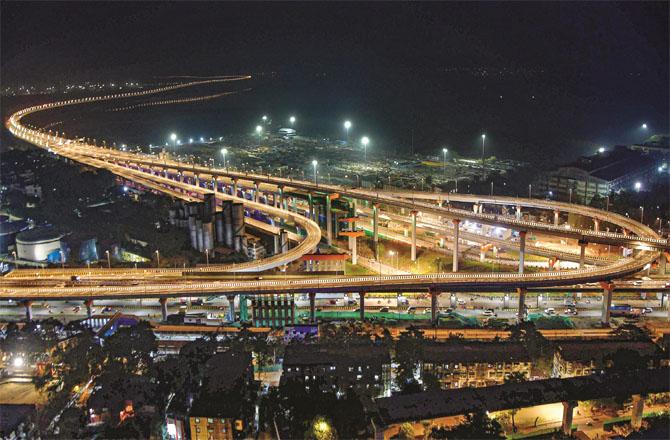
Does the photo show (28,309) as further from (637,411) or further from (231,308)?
(637,411)

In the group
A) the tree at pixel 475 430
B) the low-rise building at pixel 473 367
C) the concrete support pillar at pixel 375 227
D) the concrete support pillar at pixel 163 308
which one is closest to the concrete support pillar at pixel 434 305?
the low-rise building at pixel 473 367

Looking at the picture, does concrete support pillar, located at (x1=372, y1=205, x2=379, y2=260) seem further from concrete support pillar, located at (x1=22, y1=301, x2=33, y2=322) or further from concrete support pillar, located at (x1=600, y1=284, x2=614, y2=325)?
concrete support pillar, located at (x1=22, y1=301, x2=33, y2=322)

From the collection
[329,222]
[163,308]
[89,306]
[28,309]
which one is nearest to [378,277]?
[163,308]

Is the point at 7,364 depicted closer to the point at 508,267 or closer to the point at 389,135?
the point at 508,267

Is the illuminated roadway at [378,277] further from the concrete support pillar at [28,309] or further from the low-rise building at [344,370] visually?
the low-rise building at [344,370]

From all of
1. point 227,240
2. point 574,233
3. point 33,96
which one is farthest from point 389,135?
point 33,96

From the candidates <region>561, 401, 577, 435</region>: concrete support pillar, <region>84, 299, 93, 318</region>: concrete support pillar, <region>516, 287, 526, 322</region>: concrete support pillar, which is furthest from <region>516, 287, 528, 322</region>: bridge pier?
<region>84, 299, 93, 318</region>: concrete support pillar
